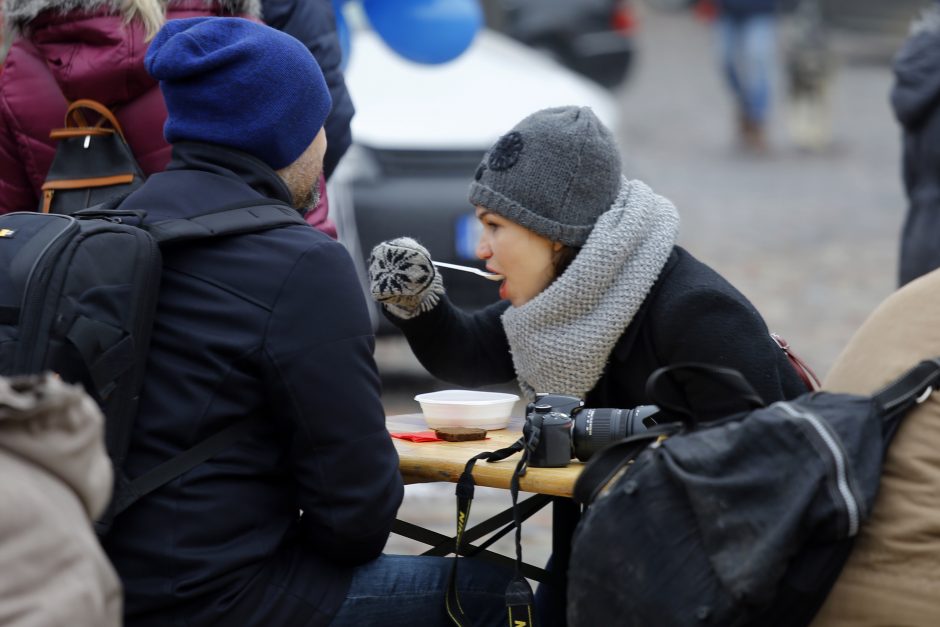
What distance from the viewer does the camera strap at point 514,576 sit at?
264 cm

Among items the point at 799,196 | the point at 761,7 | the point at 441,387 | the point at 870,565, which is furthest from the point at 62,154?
the point at 761,7

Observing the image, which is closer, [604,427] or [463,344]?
[604,427]

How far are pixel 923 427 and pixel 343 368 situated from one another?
0.92m

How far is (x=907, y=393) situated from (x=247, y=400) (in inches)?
41.0

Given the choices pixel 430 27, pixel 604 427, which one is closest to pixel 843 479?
pixel 604 427

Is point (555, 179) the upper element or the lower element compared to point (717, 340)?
upper

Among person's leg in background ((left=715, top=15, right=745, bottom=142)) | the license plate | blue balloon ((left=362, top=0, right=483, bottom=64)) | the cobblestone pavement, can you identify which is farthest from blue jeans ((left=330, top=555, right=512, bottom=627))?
person's leg in background ((left=715, top=15, right=745, bottom=142))

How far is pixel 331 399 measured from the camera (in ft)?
7.95

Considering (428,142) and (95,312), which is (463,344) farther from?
(428,142)

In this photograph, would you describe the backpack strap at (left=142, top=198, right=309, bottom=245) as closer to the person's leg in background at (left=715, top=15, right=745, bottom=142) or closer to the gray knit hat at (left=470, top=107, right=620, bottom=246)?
the gray knit hat at (left=470, top=107, right=620, bottom=246)

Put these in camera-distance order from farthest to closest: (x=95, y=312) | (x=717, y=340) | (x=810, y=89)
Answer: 1. (x=810, y=89)
2. (x=717, y=340)
3. (x=95, y=312)

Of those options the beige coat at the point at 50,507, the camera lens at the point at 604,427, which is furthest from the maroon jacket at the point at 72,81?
the beige coat at the point at 50,507

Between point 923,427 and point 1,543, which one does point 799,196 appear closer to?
point 923,427

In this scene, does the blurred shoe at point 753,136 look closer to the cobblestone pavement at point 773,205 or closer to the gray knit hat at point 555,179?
the cobblestone pavement at point 773,205
